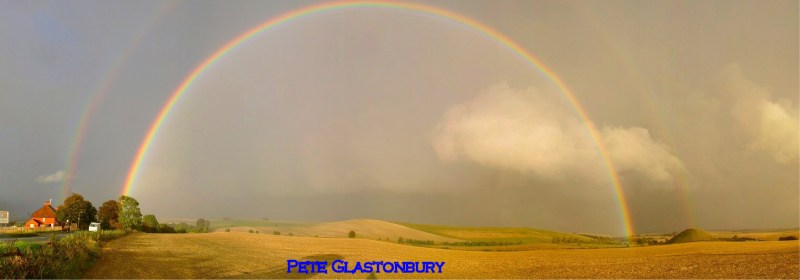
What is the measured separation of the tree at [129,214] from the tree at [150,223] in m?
1.09

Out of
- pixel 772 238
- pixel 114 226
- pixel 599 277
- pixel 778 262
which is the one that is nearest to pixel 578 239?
pixel 772 238

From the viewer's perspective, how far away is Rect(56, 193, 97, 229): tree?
90.2 m

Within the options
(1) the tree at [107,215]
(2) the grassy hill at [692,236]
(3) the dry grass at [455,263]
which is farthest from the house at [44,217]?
(2) the grassy hill at [692,236]

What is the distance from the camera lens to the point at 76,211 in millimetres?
90500

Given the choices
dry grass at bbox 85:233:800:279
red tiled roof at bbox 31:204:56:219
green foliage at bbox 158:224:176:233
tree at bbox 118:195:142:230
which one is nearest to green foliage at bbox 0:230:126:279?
dry grass at bbox 85:233:800:279

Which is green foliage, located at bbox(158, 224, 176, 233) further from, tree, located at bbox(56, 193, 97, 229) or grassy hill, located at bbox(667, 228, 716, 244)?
grassy hill, located at bbox(667, 228, 716, 244)

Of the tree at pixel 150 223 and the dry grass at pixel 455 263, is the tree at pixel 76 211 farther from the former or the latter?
the dry grass at pixel 455 263

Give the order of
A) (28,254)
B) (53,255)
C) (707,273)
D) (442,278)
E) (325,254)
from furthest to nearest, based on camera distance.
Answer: (325,254) < (707,273) < (442,278) < (53,255) < (28,254)

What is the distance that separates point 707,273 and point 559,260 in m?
13.0

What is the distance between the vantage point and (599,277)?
34.8m

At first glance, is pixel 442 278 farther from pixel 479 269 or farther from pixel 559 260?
pixel 559 260

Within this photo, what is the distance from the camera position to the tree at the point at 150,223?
3267 inches

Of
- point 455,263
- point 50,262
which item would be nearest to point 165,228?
point 455,263

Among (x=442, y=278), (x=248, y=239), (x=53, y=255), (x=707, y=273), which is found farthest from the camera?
(x=248, y=239)
